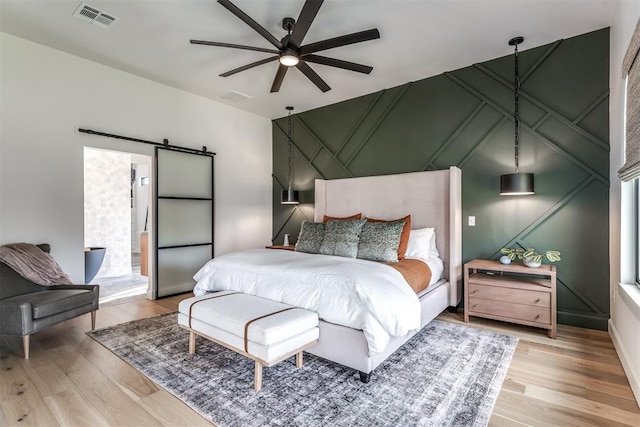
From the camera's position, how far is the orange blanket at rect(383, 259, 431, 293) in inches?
115

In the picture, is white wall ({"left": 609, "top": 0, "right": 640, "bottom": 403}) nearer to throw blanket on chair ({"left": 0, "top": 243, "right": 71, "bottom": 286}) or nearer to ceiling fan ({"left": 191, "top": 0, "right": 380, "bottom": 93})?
ceiling fan ({"left": 191, "top": 0, "right": 380, "bottom": 93})

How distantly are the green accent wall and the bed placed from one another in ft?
0.86

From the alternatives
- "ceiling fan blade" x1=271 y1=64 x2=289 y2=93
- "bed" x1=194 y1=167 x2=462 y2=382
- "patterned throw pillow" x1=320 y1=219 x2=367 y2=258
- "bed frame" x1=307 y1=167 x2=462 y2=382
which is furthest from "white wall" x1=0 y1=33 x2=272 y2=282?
"patterned throw pillow" x1=320 y1=219 x2=367 y2=258

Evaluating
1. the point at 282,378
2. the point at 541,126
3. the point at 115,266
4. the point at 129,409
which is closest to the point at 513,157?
the point at 541,126

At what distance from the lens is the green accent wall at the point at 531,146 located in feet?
10.4

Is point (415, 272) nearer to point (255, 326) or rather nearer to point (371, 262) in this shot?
point (371, 262)

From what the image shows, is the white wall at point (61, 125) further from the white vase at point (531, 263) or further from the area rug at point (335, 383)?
the white vase at point (531, 263)

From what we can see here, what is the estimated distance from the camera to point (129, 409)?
75.6 inches

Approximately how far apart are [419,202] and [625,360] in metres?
2.39

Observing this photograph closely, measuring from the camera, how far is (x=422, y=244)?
375 cm

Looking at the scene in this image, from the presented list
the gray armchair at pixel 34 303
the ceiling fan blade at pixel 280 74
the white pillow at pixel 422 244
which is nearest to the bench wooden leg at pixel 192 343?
the gray armchair at pixel 34 303

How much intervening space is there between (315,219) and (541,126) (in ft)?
10.6

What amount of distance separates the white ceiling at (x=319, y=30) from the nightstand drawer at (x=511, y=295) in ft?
8.54

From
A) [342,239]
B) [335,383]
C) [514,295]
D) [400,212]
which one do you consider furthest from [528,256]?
[335,383]
